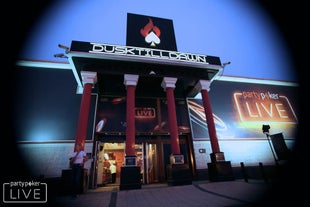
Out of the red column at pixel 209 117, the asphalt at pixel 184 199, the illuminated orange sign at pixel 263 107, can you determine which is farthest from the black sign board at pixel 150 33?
the asphalt at pixel 184 199

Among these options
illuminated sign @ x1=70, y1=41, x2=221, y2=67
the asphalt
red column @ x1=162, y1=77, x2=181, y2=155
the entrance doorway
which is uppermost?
illuminated sign @ x1=70, y1=41, x2=221, y2=67

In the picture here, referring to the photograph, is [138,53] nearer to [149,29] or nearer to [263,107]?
[149,29]

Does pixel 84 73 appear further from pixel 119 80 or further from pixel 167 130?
pixel 167 130

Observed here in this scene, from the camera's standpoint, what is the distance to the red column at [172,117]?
8109 mm

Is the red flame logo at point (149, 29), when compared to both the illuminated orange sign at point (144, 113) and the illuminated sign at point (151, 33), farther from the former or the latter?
the illuminated orange sign at point (144, 113)

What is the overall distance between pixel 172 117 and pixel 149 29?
638 centimetres

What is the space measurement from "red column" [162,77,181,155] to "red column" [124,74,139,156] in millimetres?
1874

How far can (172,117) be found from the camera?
28.2 ft

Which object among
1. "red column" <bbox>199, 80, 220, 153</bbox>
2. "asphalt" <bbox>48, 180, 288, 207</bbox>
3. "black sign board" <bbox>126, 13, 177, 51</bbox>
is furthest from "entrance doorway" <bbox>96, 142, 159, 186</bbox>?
"black sign board" <bbox>126, 13, 177, 51</bbox>

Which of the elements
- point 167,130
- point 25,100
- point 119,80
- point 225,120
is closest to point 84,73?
point 119,80

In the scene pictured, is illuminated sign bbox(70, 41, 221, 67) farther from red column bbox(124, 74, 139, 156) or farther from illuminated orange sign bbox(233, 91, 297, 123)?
illuminated orange sign bbox(233, 91, 297, 123)

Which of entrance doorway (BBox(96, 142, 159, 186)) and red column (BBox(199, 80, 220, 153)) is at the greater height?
red column (BBox(199, 80, 220, 153))

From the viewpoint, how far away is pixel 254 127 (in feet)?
40.8

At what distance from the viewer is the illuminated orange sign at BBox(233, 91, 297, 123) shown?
1283cm
